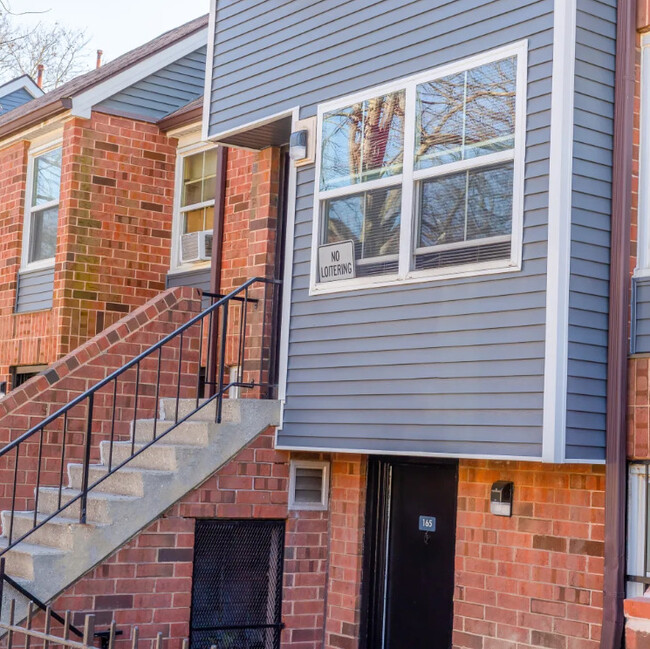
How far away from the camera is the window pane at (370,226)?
745 cm

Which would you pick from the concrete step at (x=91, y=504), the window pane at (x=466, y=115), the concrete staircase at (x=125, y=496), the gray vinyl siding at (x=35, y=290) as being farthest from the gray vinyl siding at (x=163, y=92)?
the window pane at (x=466, y=115)

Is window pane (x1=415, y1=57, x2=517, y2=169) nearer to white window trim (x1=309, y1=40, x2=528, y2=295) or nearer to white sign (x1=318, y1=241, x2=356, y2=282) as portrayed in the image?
white window trim (x1=309, y1=40, x2=528, y2=295)

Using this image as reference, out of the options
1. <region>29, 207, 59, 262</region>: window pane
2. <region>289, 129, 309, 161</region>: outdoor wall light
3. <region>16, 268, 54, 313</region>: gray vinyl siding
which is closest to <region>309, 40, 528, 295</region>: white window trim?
<region>289, 129, 309, 161</region>: outdoor wall light

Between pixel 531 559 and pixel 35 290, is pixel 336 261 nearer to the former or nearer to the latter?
pixel 531 559

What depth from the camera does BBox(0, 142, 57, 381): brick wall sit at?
1198 cm

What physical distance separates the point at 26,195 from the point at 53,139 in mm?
886

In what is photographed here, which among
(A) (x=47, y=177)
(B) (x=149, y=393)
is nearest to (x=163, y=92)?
(A) (x=47, y=177)

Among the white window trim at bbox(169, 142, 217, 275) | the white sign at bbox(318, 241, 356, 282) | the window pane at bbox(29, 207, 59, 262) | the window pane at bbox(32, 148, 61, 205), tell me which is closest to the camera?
the white sign at bbox(318, 241, 356, 282)

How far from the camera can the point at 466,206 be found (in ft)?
22.7

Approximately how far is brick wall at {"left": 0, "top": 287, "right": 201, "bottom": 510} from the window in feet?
11.2

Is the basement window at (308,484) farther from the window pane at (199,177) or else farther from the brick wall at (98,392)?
the window pane at (199,177)

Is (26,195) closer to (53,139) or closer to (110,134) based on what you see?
(53,139)

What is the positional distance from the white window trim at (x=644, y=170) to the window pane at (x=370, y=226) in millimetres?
1645

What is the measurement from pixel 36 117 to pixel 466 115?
6564 millimetres
